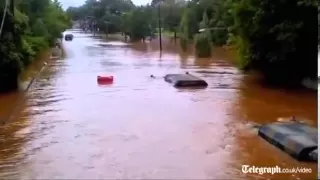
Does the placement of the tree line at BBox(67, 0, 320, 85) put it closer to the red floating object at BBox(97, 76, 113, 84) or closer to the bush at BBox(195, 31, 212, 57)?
the red floating object at BBox(97, 76, 113, 84)

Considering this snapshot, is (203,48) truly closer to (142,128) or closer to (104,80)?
(104,80)

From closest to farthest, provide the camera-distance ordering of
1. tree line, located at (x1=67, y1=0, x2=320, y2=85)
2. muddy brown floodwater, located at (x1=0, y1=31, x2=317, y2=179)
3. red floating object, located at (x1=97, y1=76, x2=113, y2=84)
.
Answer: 1. muddy brown floodwater, located at (x1=0, y1=31, x2=317, y2=179)
2. tree line, located at (x1=67, y1=0, x2=320, y2=85)
3. red floating object, located at (x1=97, y1=76, x2=113, y2=84)

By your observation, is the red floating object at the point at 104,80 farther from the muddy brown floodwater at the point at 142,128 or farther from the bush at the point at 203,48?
the bush at the point at 203,48

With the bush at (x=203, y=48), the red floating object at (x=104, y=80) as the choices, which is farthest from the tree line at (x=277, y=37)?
the bush at (x=203, y=48)

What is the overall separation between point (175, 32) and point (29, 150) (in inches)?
2115

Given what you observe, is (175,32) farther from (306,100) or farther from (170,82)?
(306,100)

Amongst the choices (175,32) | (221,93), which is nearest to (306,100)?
(221,93)

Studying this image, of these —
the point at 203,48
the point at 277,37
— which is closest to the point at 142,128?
the point at 277,37

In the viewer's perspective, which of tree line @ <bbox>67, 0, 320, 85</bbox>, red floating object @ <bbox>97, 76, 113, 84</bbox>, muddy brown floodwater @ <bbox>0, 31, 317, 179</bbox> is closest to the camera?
muddy brown floodwater @ <bbox>0, 31, 317, 179</bbox>

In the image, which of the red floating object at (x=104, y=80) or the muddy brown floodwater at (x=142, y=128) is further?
the red floating object at (x=104, y=80)

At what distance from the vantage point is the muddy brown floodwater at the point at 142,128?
1062cm

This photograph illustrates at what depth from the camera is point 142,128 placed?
14555 millimetres

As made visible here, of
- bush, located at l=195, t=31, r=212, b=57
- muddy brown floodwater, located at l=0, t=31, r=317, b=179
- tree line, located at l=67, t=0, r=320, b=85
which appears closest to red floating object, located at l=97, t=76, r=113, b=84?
muddy brown floodwater, located at l=0, t=31, r=317, b=179

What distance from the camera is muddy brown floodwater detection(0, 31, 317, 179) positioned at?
418 inches
